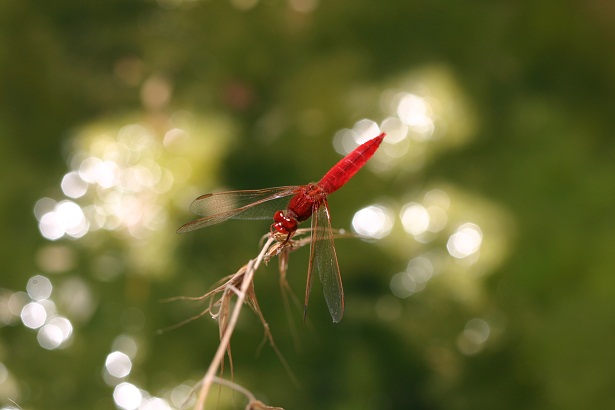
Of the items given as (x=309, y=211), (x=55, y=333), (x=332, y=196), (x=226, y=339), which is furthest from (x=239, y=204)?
(x=55, y=333)

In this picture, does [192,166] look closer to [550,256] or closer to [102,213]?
[102,213]

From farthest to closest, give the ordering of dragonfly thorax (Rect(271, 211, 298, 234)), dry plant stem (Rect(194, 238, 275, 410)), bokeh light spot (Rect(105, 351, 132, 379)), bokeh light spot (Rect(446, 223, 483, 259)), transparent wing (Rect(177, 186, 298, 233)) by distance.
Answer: bokeh light spot (Rect(446, 223, 483, 259))
bokeh light spot (Rect(105, 351, 132, 379))
transparent wing (Rect(177, 186, 298, 233))
dragonfly thorax (Rect(271, 211, 298, 234))
dry plant stem (Rect(194, 238, 275, 410))

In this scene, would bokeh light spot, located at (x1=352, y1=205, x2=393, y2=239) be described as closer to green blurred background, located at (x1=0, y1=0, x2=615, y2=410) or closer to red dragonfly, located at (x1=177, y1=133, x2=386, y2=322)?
green blurred background, located at (x1=0, y1=0, x2=615, y2=410)

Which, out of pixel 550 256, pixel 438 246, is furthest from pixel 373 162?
pixel 550 256

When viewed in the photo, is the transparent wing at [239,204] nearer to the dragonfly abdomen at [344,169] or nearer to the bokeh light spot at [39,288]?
the dragonfly abdomen at [344,169]

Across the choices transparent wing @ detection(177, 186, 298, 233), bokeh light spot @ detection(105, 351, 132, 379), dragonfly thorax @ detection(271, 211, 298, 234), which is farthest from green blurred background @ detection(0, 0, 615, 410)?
dragonfly thorax @ detection(271, 211, 298, 234)
